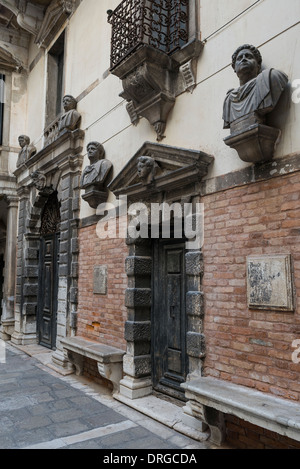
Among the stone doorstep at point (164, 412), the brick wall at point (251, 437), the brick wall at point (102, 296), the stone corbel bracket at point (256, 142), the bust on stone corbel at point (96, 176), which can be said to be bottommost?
the stone doorstep at point (164, 412)

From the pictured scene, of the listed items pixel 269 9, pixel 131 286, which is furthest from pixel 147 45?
pixel 131 286

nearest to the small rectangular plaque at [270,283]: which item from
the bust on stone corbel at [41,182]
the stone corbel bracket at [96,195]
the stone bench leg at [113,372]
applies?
the stone bench leg at [113,372]

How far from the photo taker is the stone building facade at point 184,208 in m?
3.31

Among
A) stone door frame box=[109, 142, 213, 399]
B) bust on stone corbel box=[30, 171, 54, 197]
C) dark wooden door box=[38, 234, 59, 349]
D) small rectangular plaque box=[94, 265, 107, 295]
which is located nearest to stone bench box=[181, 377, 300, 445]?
stone door frame box=[109, 142, 213, 399]

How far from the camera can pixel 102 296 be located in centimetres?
582

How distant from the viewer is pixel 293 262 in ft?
10.4

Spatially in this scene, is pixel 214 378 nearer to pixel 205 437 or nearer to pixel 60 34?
pixel 205 437

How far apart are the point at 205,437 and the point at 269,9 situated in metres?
4.16

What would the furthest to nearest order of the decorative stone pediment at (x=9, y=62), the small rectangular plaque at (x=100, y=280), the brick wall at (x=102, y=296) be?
1. the decorative stone pediment at (x=9, y=62)
2. the small rectangular plaque at (x=100, y=280)
3. the brick wall at (x=102, y=296)

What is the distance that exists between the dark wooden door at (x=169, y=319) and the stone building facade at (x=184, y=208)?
2 centimetres

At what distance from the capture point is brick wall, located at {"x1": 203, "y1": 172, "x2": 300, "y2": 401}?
3.20m

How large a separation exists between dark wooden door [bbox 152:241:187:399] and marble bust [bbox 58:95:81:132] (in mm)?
3279

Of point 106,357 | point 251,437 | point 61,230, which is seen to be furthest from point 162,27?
point 251,437

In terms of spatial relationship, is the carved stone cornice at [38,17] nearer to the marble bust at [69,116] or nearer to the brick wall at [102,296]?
the marble bust at [69,116]
